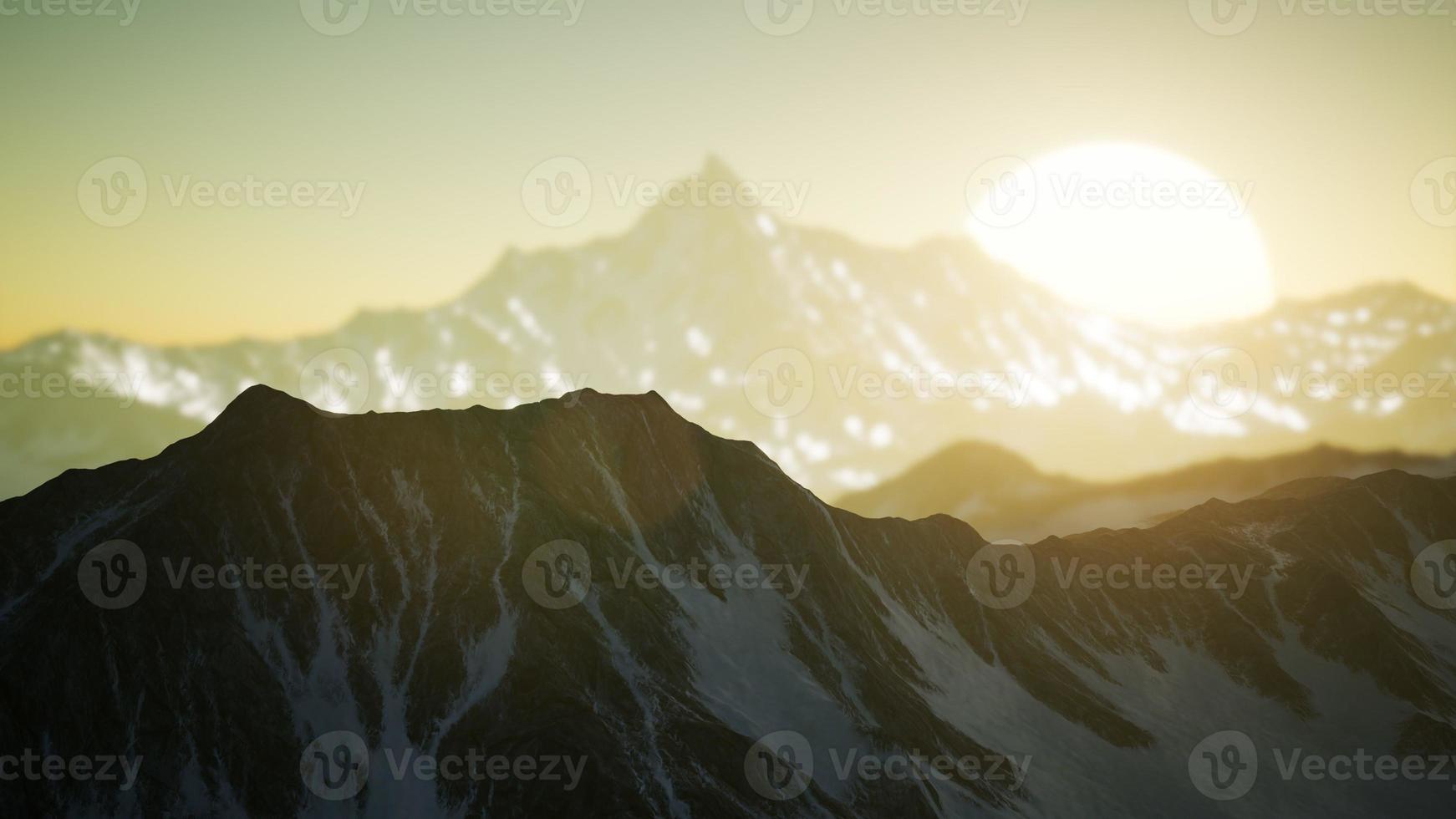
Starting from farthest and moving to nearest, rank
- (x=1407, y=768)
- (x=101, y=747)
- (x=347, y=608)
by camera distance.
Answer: (x=1407, y=768) < (x=347, y=608) < (x=101, y=747)

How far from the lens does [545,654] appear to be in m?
109

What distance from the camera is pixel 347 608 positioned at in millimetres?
110688

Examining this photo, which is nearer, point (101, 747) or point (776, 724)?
point (101, 747)

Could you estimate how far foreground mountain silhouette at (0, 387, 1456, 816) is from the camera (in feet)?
319

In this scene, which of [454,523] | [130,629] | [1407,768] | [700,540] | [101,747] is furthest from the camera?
[1407,768]

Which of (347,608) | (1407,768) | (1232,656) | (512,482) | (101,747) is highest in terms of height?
(512,482)

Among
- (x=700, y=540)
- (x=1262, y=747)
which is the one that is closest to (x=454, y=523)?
(x=700, y=540)

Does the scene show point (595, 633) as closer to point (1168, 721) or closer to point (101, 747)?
point (101, 747)

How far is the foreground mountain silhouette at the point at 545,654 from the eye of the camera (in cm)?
9731

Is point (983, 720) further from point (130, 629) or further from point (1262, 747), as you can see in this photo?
point (130, 629)

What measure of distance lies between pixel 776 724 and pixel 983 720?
122 ft

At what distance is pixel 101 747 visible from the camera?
93.8 meters

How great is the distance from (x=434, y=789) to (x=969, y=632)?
84.7m

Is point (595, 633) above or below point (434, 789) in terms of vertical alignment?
above
